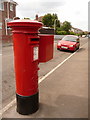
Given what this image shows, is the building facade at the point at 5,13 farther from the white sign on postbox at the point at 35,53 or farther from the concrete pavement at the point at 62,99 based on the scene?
the white sign on postbox at the point at 35,53

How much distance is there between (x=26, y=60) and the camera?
101 inches

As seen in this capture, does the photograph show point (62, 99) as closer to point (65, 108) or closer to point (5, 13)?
point (65, 108)

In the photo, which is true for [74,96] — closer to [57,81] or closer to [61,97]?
[61,97]

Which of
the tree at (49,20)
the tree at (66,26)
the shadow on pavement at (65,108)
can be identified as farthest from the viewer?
the tree at (49,20)

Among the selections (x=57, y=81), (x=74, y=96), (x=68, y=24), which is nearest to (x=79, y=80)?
(x=57, y=81)

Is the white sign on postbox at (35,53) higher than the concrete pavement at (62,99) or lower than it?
higher

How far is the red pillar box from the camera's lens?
2.48m

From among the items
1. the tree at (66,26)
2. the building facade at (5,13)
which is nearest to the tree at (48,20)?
the tree at (66,26)

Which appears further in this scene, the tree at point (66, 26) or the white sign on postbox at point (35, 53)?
the tree at point (66, 26)

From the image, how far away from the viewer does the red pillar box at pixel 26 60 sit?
248cm

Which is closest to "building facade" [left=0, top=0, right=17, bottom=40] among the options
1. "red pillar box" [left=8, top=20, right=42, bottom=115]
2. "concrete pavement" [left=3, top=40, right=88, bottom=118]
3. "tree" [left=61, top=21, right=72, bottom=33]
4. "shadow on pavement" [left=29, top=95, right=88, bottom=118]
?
"concrete pavement" [left=3, top=40, right=88, bottom=118]

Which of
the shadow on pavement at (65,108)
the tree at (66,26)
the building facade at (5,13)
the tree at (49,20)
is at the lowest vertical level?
the shadow on pavement at (65,108)

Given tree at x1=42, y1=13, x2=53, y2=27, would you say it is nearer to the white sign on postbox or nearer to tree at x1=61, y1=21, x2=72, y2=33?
tree at x1=61, y1=21, x2=72, y2=33

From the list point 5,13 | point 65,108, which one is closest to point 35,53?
point 65,108
